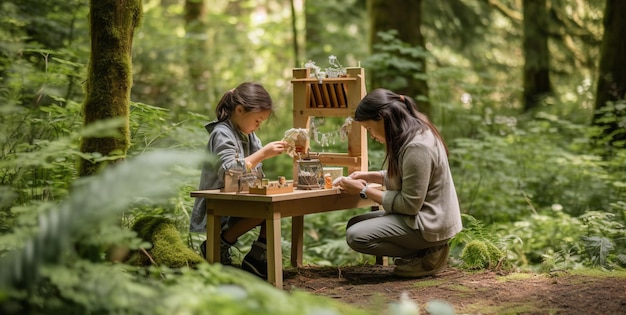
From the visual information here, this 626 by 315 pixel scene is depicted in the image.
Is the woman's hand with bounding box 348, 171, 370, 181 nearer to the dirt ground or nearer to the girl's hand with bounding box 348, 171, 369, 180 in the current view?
the girl's hand with bounding box 348, 171, 369, 180

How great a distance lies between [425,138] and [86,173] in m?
2.16

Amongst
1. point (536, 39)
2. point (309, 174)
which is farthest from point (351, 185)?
point (536, 39)

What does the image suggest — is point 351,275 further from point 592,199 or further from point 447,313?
point 592,199

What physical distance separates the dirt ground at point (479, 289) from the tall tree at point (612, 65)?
3.97 m

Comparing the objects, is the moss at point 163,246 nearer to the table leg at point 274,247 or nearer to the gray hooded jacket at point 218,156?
the gray hooded jacket at point 218,156

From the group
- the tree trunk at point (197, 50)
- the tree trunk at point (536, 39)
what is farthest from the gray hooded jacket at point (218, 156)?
the tree trunk at point (536, 39)

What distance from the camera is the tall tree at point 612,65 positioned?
778cm

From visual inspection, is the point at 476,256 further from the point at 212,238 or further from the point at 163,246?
the point at 163,246

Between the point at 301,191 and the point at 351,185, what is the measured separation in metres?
0.39

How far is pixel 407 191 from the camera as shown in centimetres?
422

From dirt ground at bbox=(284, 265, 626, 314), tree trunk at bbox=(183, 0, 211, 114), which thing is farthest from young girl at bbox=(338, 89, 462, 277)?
tree trunk at bbox=(183, 0, 211, 114)

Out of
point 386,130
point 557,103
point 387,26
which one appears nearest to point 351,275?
point 386,130

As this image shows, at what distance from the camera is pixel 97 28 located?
13.2ft

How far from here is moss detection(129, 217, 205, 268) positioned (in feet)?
13.2
